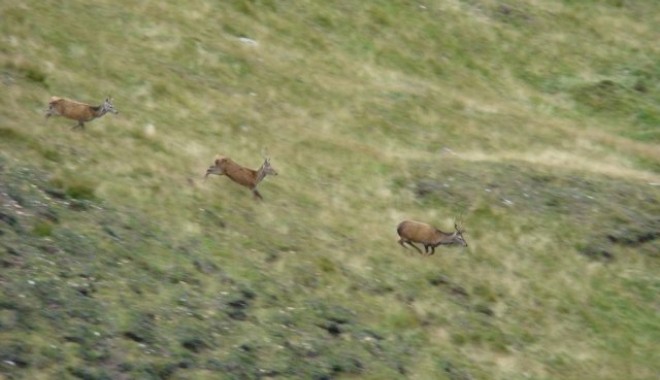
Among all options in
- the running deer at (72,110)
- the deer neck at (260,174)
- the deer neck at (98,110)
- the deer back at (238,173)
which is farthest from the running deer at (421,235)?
the running deer at (72,110)

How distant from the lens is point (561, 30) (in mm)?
52031

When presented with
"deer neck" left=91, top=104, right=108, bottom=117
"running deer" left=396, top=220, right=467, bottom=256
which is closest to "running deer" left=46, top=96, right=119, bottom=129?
"deer neck" left=91, top=104, right=108, bottom=117

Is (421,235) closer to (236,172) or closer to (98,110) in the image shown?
(236,172)

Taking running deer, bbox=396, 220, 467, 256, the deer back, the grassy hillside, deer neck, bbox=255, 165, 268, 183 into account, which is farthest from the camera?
deer neck, bbox=255, 165, 268, 183

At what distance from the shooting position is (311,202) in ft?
89.1

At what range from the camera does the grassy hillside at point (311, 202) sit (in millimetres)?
18734

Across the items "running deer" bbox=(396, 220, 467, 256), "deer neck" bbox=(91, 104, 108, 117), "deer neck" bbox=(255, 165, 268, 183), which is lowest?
"running deer" bbox=(396, 220, 467, 256)

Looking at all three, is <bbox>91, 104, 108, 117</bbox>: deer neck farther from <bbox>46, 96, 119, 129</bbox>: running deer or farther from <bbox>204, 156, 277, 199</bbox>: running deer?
<bbox>204, 156, 277, 199</bbox>: running deer

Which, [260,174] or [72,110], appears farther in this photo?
[260,174]

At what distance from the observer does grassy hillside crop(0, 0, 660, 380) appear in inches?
738

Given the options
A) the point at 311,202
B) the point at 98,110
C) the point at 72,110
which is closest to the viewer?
the point at 72,110

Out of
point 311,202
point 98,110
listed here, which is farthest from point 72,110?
point 311,202

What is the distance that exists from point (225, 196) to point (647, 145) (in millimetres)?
22652

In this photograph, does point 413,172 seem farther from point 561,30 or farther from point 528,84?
point 561,30
